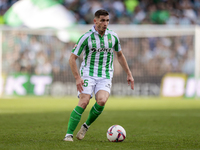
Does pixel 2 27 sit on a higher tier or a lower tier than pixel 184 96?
higher

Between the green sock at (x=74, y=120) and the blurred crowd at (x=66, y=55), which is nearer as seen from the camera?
the green sock at (x=74, y=120)

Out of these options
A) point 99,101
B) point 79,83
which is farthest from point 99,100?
point 79,83

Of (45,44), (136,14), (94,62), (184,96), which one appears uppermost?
(136,14)

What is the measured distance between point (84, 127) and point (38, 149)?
127 cm

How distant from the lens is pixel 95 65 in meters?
5.96

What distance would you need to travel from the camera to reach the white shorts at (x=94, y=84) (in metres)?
5.77

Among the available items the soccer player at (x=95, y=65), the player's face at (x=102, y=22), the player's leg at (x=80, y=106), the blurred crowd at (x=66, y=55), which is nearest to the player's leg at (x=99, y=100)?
the soccer player at (x=95, y=65)

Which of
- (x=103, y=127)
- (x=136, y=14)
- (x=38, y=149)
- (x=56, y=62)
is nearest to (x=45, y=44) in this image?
(x=56, y=62)

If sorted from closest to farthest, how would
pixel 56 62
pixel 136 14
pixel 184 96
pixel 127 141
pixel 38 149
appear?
pixel 38 149
pixel 127 141
pixel 184 96
pixel 56 62
pixel 136 14

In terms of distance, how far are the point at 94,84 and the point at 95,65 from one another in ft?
0.98

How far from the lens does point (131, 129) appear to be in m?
7.35

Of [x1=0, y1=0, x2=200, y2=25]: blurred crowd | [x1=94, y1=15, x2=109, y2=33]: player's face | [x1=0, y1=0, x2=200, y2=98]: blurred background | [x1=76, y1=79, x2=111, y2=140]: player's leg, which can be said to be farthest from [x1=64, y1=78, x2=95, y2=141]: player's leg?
[x1=0, y1=0, x2=200, y2=25]: blurred crowd

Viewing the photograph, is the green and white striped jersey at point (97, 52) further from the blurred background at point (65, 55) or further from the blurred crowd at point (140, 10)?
the blurred crowd at point (140, 10)

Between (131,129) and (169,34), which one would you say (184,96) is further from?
(131,129)
